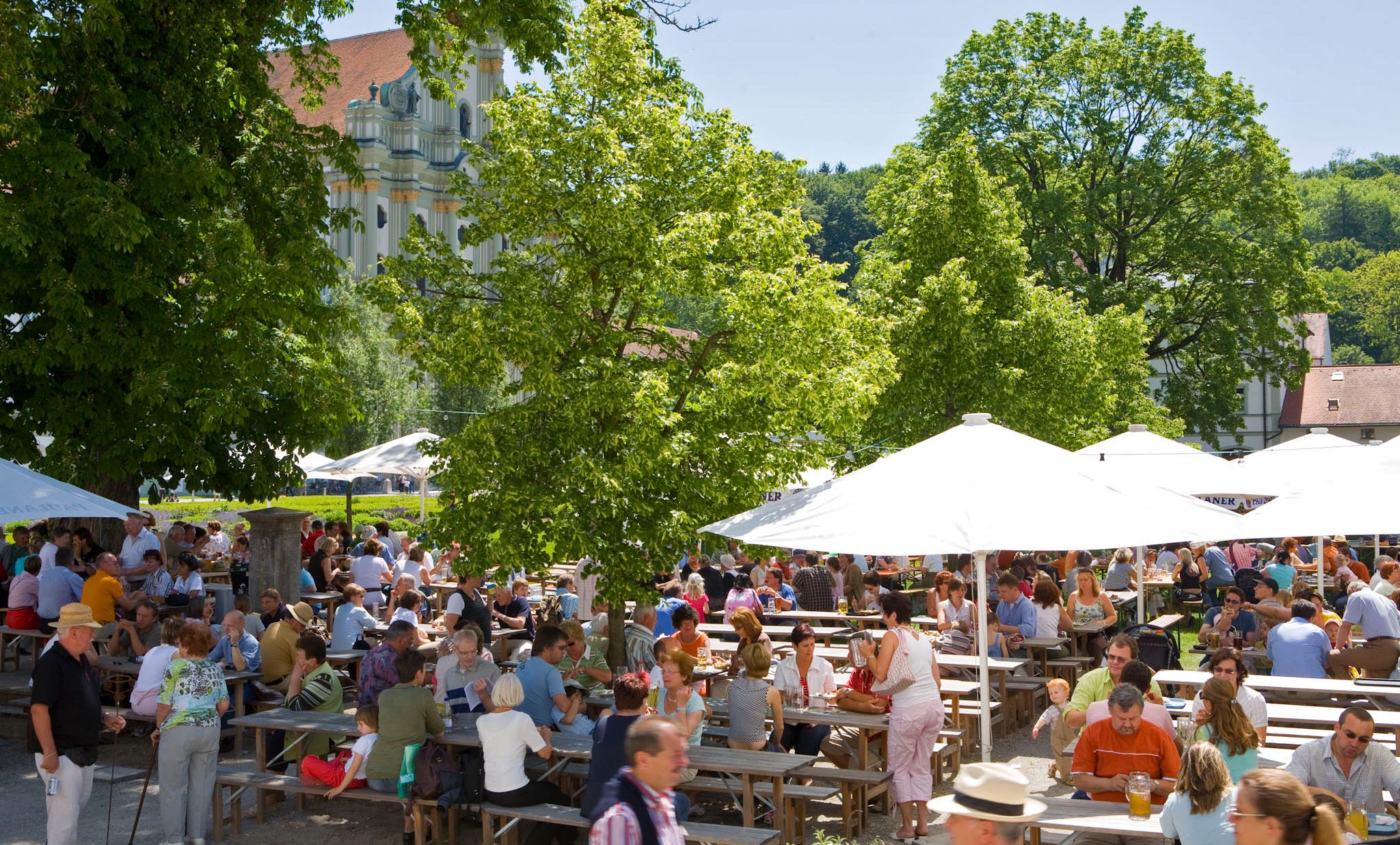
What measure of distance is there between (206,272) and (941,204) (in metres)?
13.2

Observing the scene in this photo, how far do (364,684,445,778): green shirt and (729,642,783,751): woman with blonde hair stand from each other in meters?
2.13

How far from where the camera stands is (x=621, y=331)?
1168cm

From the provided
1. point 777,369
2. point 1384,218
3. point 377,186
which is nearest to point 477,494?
point 777,369

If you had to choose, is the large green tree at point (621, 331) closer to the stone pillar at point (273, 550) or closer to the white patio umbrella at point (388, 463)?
the stone pillar at point (273, 550)

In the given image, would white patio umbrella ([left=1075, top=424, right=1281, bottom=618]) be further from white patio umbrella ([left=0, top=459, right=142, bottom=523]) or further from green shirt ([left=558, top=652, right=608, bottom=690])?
white patio umbrella ([left=0, top=459, right=142, bottom=523])

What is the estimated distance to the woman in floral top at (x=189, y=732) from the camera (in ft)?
27.8

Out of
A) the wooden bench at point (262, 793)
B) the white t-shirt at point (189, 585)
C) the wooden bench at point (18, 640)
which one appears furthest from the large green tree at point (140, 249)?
the wooden bench at point (262, 793)

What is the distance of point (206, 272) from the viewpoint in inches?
588

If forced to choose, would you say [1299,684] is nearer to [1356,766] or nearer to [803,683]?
[1356,766]

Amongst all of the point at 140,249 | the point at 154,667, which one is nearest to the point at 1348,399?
the point at 140,249

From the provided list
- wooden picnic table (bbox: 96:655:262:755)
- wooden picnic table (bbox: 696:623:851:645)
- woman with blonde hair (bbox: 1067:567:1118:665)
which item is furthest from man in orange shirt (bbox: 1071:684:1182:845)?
wooden picnic table (bbox: 96:655:262:755)

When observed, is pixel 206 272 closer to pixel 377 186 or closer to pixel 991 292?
pixel 991 292

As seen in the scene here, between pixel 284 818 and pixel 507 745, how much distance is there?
2607 mm

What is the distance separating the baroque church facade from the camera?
67.3m
